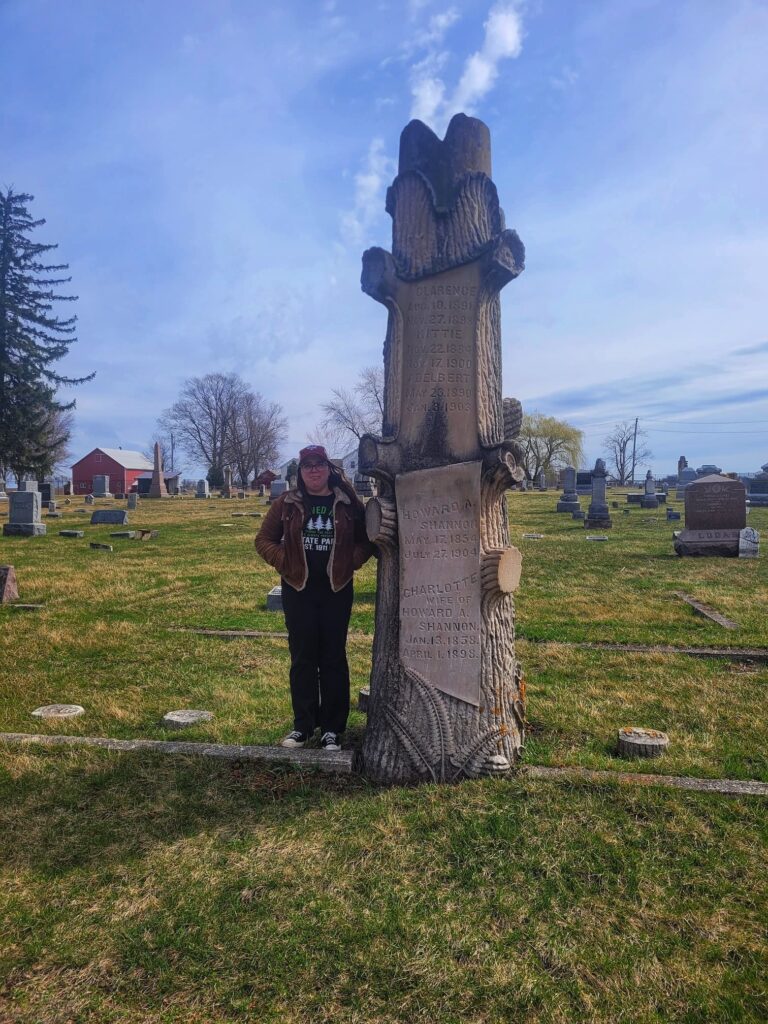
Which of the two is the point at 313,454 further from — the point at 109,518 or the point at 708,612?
the point at 109,518

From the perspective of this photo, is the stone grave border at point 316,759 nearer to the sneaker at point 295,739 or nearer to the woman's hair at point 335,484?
the sneaker at point 295,739

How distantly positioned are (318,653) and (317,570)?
0.57m

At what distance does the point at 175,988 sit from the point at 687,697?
4.32 metres

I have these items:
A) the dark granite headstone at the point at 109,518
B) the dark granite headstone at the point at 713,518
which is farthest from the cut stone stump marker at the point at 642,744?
the dark granite headstone at the point at 109,518

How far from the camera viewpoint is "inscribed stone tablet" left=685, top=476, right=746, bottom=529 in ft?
45.9

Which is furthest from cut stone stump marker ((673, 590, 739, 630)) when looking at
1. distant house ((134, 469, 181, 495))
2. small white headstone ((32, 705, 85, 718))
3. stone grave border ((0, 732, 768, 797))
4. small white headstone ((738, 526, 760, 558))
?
distant house ((134, 469, 181, 495))

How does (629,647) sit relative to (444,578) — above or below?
below

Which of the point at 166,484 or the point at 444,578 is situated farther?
the point at 166,484

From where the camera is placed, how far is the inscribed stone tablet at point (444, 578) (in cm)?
381

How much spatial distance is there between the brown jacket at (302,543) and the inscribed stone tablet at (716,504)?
462 inches

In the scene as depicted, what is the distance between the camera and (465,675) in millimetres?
3807

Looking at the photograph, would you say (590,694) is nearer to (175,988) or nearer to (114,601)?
(175,988)

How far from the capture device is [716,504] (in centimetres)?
1407

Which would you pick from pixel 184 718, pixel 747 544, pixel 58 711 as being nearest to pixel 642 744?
pixel 184 718
